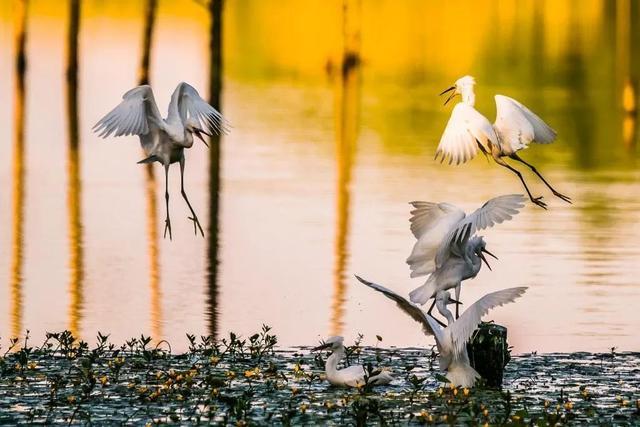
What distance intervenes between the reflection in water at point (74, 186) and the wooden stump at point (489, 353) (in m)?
4.12

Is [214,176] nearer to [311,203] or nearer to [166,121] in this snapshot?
[311,203]

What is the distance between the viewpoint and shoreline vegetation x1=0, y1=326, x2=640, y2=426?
10.8 meters

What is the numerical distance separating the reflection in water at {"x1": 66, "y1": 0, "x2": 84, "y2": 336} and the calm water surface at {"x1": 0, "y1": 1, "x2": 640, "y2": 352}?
0.07 meters

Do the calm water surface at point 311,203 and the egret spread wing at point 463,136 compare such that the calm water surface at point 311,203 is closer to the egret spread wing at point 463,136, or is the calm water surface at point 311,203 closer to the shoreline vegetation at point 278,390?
the shoreline vegetation at point 278,390

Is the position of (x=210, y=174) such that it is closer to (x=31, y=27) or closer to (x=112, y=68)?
(x=112, y=68)

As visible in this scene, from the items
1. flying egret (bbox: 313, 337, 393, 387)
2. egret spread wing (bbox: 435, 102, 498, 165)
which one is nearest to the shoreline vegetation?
flying egret (bbox: 313, 337, 393, 387)

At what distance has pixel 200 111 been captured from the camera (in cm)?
1448

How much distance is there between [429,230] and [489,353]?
3.82 ft

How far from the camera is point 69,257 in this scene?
20.1 m

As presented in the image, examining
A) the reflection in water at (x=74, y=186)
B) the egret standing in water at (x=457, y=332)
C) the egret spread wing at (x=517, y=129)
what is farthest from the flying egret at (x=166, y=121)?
the egret standing in water at (x=457, y=332)

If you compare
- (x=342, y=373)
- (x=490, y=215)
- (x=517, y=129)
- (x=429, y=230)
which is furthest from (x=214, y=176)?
(x=342, y=373)

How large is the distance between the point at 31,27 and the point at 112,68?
881 inches

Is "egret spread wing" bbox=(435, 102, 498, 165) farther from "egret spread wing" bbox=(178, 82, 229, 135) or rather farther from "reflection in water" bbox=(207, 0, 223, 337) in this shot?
"reflection in water" bbox=(207, 0, 223, 337)

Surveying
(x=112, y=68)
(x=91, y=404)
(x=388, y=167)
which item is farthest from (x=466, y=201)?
(x=112, y=68)
